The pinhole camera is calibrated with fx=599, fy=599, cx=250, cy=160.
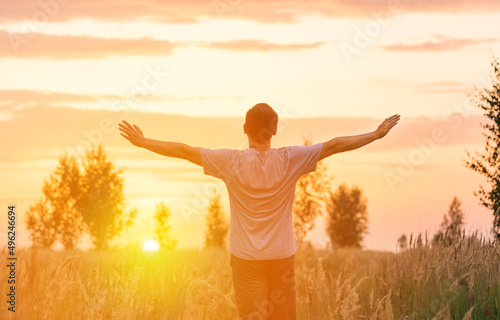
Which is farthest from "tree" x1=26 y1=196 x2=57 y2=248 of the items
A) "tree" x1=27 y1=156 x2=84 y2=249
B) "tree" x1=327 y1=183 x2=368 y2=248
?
"tree" x1=327 y1=183 x2=368 y2=248

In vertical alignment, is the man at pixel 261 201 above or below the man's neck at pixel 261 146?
below

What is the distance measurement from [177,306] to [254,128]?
15.3 ft

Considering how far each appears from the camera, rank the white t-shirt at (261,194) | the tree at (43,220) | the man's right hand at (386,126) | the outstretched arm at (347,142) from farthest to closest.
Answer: the tree at (43,220) < the man's right hand at (386,126) < the outstretched arm at (347,142) < the white t-shirt at (261,194)

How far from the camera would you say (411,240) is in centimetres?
1062

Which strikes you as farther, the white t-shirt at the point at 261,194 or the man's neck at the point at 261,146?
the man's neck at the point at 261,146

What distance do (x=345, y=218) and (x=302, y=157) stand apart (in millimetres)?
62670

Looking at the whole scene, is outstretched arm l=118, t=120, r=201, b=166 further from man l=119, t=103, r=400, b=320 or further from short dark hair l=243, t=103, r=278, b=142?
short dark hair l=243, t=103, r=278, b=142

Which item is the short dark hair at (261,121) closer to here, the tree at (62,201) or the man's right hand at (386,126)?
the man's right hand at (386,126)

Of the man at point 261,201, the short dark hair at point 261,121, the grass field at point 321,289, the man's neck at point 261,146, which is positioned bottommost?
the grass field at point 321,289

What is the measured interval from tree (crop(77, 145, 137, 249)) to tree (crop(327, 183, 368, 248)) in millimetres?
26085

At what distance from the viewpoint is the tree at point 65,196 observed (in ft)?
159

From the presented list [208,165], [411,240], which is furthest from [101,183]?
[208,165]

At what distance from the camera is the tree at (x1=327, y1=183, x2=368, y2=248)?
6625cm

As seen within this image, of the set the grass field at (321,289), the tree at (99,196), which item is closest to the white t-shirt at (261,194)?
the grass field at (321,289)
